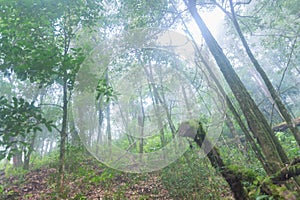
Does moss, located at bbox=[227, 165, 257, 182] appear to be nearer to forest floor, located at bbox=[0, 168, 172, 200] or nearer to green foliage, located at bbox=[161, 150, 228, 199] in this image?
green foliage, located at bbox=[161, 150, 228, 199]

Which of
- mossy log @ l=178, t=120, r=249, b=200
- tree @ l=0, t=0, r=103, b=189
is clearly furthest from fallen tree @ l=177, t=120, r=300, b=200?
tree @ l=0, t=0, r=103, b=189

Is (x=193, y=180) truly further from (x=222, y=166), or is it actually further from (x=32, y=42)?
(x=32, y=42)

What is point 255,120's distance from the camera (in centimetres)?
233

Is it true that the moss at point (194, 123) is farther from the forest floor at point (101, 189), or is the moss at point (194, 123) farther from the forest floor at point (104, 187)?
the forest floor at point (101, 189)

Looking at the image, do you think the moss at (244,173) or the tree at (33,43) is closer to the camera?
the moss at (244,173)

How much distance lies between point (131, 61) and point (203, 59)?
0.80 metres

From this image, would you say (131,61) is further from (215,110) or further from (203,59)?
(215,110)

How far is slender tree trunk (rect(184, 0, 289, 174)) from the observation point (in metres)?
2.10

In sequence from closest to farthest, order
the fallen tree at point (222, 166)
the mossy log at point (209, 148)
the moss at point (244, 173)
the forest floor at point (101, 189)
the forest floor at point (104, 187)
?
the moss at point (244, 173), the fallen tree at point (222, 166), the mossy log at point (209, 148), the forest floor at point (104, 187), the forest floor at point (101, 189)

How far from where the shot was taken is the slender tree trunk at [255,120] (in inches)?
82.7

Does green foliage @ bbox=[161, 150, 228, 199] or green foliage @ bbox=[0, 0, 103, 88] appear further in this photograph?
green foliage @ bbox=[161, 150, 228, 199]

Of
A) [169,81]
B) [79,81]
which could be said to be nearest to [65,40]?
[79,81]

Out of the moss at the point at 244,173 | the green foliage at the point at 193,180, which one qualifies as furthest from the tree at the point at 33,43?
the moss at the point at 244,173

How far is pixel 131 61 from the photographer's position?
92.2 inches
